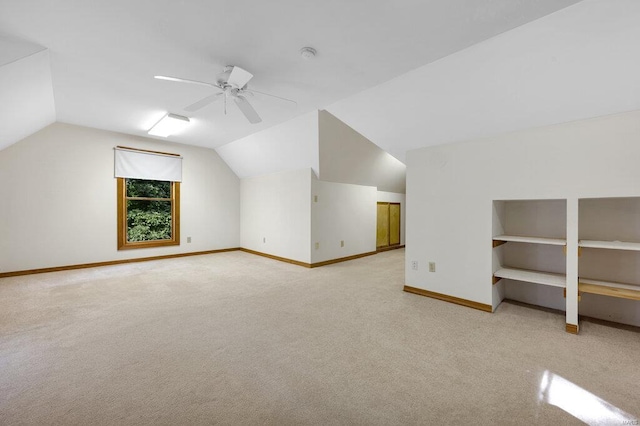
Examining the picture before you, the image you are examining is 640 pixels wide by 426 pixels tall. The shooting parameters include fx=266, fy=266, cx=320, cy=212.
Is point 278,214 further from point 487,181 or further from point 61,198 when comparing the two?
point 487,181

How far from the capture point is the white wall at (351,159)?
183 inches

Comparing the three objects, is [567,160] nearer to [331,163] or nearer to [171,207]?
[331,163]

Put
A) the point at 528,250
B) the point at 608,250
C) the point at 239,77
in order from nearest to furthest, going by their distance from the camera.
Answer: the point at 239,77, the point at 608,250, the point at 528,250

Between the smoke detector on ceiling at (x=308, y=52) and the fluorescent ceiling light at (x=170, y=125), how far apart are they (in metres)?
2.77

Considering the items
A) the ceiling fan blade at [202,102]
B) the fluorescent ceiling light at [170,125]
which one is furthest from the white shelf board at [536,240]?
the fluorescent ceiling light at [170,125]

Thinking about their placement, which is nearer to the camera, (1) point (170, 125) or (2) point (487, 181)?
(2) point (487, 181)

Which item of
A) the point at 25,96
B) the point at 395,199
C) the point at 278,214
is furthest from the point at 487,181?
the point at 25,96

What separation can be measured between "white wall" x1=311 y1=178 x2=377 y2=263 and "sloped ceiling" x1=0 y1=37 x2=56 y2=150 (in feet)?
12.7

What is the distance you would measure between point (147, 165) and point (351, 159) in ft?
14.5

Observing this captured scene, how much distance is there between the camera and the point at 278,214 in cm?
611

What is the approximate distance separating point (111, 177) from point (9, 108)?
237cm

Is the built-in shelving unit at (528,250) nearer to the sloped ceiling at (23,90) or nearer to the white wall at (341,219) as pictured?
the white wall at (341,219)

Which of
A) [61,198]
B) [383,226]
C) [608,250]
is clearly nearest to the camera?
[608,250]

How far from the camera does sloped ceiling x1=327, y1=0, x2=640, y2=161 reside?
6.35ft
